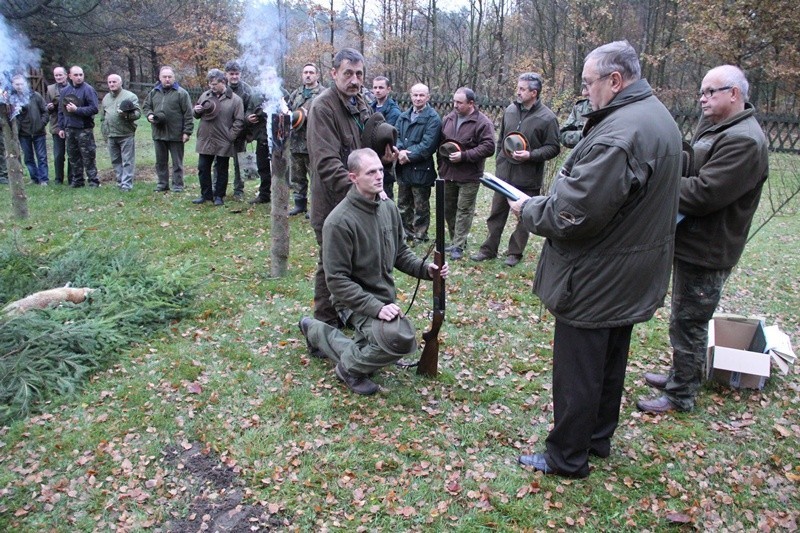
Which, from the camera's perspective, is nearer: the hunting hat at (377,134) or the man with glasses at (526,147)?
the hunting hat at (377,134)

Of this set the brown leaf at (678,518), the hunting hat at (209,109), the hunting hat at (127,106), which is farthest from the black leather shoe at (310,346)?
the hunting hat at (127,106)

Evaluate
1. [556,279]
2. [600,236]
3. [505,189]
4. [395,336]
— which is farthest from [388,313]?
[600,236]

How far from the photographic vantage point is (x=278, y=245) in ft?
21.5

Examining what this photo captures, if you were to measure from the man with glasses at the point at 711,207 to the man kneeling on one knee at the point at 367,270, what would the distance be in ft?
5.45

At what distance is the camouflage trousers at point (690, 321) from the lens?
3920mm

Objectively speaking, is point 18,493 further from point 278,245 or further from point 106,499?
point 278,245

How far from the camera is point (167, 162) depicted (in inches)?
417

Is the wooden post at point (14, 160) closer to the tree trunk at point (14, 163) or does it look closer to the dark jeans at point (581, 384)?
the tree trunk at point (14, 163)

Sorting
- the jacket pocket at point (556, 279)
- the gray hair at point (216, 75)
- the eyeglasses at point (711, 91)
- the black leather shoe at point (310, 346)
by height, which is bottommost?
the black leather shoe at point (310, 346)

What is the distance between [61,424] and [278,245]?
10.1 feet

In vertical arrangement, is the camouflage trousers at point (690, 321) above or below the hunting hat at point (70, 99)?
below

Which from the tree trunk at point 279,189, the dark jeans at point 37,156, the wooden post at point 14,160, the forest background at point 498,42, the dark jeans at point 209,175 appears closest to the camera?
the tree trunk at point 279,189

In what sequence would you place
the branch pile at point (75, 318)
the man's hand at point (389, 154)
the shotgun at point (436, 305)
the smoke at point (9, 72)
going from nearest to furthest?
1. the shotgun at point (436, 305)
2. the branch pile at point (75, 318)
3. the man's hand at point (389, 154)
4. the smoke at point (9, 72)

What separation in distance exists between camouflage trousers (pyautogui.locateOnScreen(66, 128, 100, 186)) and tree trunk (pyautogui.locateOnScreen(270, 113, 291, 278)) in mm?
6013
